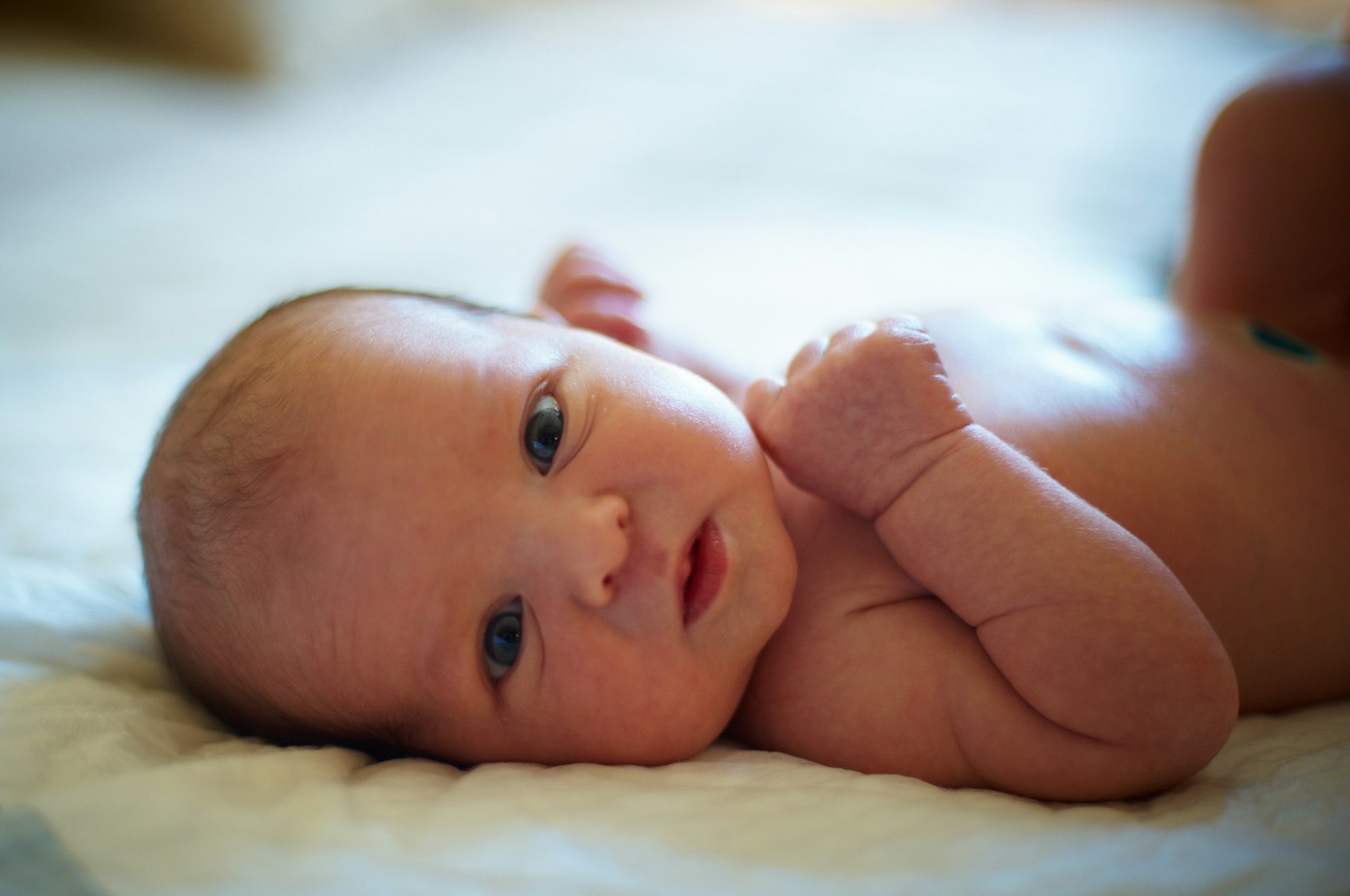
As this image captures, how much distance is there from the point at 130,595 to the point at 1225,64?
3.14 meters

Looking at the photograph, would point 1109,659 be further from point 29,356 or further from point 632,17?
point 632,17

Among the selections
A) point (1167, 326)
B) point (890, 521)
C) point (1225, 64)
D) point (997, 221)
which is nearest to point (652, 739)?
point (890, 521)

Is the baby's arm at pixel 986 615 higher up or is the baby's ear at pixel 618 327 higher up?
the baby's ear at pixel 618 327

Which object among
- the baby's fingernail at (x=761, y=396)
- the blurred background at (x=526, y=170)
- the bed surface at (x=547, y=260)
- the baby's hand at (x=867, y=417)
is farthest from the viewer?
the blurred background at (x=526, y=170)

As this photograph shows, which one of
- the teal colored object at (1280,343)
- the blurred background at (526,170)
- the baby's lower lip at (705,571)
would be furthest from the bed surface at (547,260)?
the teal colored object at (1280,343)

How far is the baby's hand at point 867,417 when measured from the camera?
874 mm

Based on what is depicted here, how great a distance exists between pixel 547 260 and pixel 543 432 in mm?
1110

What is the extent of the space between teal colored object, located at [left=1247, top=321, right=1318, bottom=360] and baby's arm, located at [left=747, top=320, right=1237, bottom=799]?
540 mm

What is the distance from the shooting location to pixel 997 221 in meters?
1.96

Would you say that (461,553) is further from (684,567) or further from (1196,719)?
(1196,719)

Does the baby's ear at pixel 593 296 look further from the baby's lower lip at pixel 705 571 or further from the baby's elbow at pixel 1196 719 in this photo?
the baby's elbow at pixel 1196 719

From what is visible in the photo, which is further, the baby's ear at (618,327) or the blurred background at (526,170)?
the blurred background at (526,170)

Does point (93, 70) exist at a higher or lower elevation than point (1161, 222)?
higher

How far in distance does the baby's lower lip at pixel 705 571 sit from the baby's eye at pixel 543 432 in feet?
0.48
